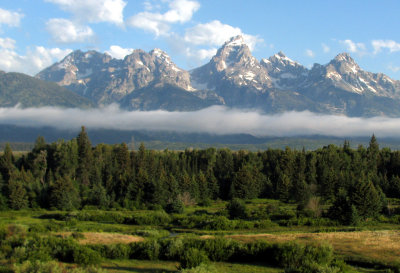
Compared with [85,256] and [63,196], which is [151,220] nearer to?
[63,196]

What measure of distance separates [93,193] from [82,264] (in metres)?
79.8

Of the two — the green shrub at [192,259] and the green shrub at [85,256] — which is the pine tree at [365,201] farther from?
the green shrub at [85,256]

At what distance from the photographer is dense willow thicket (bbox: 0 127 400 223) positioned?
112625 millimetres

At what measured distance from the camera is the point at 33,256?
41.8 meters

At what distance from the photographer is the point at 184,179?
13100 centimetres

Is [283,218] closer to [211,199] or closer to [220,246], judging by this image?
[220,246]

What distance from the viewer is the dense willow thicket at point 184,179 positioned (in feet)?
370

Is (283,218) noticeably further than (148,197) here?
No

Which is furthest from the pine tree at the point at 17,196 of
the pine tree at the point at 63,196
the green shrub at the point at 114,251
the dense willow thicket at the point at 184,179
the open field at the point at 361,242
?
the open field at the point at 361,242

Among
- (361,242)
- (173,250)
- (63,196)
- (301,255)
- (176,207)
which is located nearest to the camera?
(301,255)

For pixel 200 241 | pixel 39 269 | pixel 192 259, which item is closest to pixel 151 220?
pixel 200 241

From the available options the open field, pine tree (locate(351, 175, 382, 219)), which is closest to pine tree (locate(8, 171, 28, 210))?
the open field

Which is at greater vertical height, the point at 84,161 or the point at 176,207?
the point at 84,161

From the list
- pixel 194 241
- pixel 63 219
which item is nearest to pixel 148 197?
pixel 63 219
